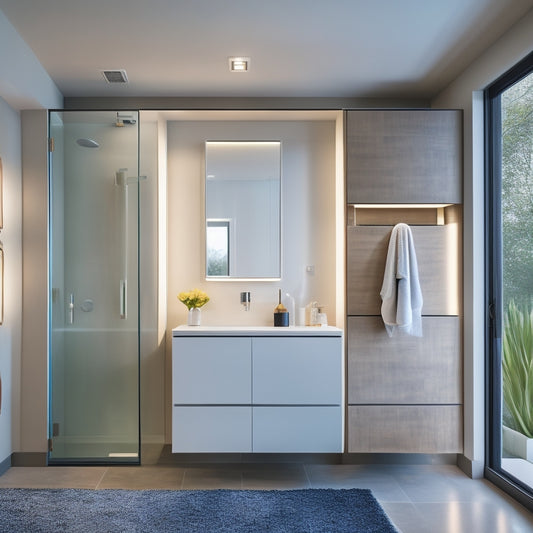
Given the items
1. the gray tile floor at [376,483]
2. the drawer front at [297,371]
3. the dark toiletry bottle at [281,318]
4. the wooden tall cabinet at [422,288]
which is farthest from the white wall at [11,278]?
the wooden tall cabinet at [422,288]

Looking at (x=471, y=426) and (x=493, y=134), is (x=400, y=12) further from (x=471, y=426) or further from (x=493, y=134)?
(x=471, y=426)

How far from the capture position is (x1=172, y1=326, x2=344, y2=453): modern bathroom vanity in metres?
3.35

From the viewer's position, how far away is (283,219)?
391cm

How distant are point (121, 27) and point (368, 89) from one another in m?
1.77

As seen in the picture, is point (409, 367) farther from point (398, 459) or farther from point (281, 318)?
point (281, 318)

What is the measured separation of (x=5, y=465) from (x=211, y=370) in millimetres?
1436

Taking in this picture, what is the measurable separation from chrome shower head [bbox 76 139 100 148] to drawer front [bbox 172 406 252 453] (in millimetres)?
1802

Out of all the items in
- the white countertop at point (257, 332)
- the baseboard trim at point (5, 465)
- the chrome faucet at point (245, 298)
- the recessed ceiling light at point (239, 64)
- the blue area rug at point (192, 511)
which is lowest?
the blue area rug at point (192, 511)

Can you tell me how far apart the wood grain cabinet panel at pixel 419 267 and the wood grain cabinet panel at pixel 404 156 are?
22cm

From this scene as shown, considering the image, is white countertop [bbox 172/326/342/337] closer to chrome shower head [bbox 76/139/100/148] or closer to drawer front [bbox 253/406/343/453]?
drawer front [bbox 253/406/343/453]

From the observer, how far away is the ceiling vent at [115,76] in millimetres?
3393

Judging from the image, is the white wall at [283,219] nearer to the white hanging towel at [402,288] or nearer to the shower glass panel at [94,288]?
the shower glass panel at [94,288]

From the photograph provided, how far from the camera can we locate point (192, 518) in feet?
8.82

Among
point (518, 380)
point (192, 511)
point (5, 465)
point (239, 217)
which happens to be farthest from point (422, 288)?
point (5, 465)
